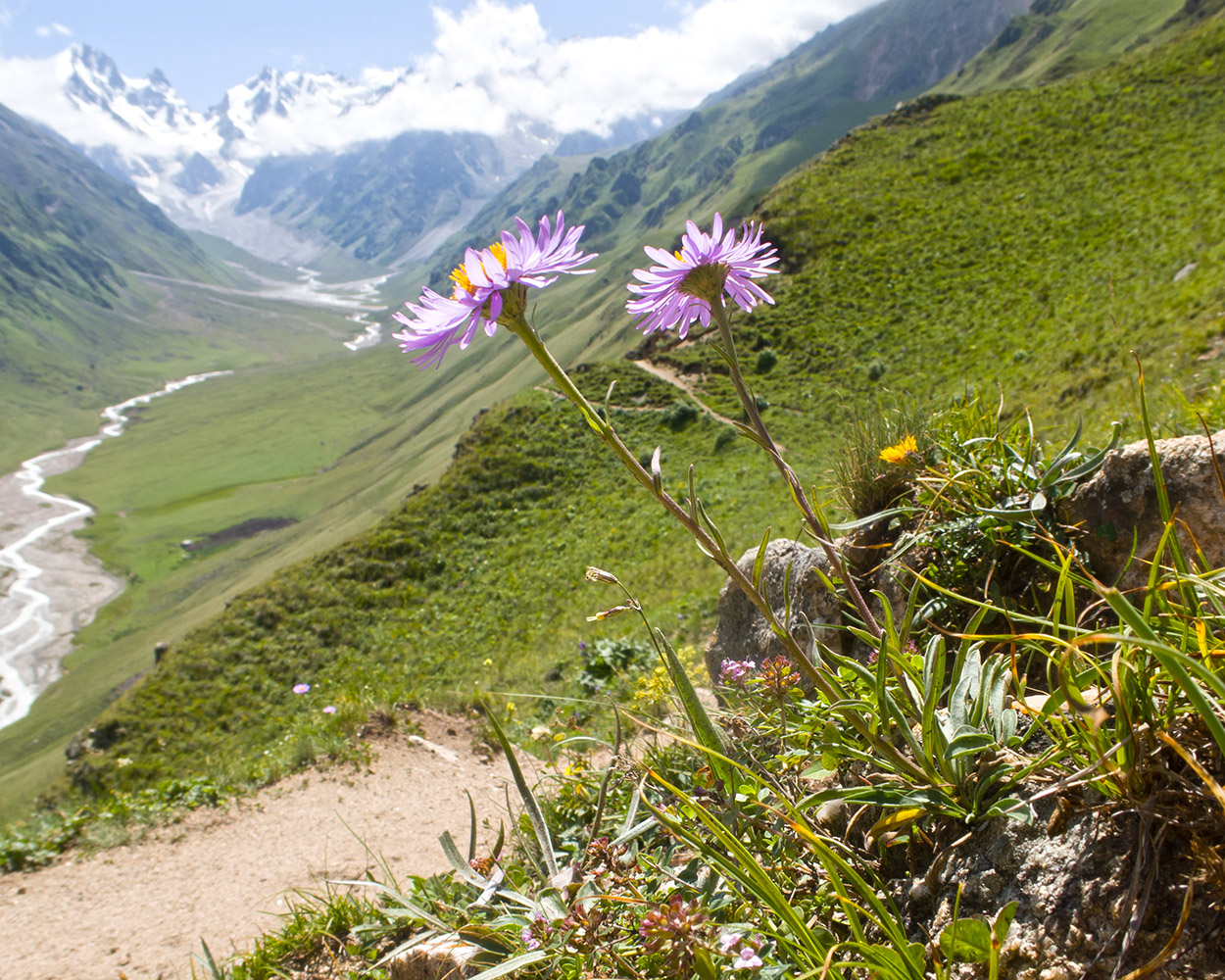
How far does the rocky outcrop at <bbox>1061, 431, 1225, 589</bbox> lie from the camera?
89.3 inches

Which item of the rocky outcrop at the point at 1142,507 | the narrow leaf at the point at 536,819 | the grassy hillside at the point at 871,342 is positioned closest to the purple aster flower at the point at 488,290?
the narrow leaf at the point at 536,819

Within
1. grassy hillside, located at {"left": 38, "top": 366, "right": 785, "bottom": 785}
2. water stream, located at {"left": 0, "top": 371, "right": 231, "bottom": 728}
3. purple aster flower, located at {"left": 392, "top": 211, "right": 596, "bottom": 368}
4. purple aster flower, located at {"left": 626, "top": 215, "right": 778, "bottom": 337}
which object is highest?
water stream, located at {"left": 0, "top": 371, "right": 231, "bottom": 728}

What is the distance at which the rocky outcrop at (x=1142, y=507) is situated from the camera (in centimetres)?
227

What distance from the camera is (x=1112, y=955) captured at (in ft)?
3.87

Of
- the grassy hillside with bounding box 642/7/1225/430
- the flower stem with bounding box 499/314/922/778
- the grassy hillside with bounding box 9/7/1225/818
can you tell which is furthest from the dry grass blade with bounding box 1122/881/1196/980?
the grassy hillside with bounding box 642/7/1225/430

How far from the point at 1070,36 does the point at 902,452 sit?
530 ft

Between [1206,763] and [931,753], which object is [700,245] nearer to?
[931,753]

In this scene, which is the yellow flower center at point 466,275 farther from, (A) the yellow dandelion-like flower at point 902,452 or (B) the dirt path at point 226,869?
(B) the dirt path at point 226,869

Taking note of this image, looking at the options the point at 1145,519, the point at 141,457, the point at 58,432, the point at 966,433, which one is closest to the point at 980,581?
the point at 1145,519

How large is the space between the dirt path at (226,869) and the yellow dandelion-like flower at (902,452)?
2.53 m

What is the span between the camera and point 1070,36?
11769cm

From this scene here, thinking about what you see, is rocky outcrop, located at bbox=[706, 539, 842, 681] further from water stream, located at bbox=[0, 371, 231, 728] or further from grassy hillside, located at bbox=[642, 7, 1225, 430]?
water stream, located at bbox=[0, 371, 231, 728]

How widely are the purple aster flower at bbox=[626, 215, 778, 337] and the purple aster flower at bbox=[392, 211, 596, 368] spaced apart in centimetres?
24

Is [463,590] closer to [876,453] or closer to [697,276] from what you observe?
[876,453]
